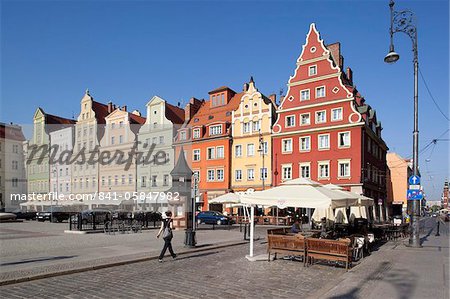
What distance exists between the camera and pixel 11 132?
222 ft

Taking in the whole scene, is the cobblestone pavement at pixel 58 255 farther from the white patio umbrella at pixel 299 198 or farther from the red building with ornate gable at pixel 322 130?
the red building with ornate gable at pixel 322 130

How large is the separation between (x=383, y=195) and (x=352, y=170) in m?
16.6

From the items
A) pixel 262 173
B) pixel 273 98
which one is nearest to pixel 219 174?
pixel 262 173

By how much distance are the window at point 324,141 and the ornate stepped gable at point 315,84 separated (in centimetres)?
128

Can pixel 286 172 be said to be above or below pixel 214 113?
below

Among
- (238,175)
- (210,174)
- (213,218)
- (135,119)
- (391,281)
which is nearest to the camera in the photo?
(391,281)

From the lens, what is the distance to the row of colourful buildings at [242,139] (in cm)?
3888

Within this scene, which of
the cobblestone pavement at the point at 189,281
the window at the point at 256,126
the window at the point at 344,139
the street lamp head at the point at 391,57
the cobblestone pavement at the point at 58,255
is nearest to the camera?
the cobblestone pavement at the point at 189,281

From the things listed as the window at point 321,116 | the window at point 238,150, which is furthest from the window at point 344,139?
the window at point 238,150

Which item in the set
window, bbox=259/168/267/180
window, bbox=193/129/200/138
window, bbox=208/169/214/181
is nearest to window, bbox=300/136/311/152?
window, bbox=259/168/267/180

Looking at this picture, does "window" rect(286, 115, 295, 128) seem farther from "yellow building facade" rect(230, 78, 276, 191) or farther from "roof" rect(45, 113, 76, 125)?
"roof" rect(45, 113, 76, 125)

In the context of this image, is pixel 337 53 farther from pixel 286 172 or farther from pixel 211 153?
pixel 211 153

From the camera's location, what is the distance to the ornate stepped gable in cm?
3828

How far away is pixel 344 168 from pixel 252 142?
11930 millimetres
